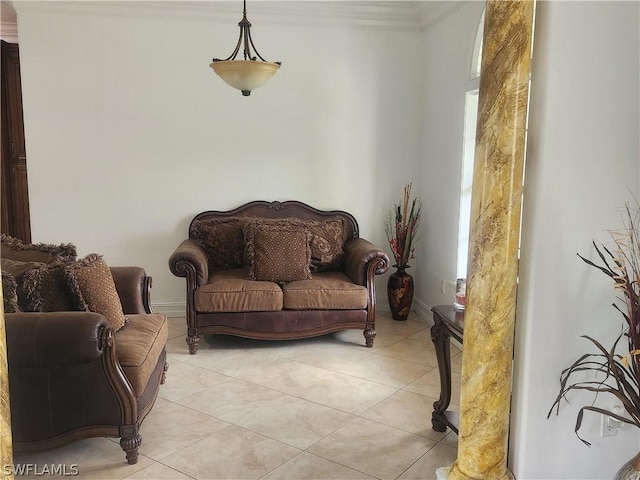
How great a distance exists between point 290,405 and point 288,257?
1.34 meters

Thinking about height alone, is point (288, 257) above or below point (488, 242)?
below

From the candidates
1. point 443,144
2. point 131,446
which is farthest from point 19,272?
point 443,144

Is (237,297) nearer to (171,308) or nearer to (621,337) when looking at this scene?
(171,308)

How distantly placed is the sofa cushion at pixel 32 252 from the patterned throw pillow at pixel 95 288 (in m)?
0.16

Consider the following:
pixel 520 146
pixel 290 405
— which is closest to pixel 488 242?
pixel 520 146

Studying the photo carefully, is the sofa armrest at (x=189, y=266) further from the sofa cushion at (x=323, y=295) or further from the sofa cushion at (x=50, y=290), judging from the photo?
the sofa cushion at (x=50, y=290)

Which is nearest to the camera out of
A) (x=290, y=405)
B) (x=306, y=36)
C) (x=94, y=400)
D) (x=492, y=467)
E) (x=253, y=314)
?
(x=492, y=467)

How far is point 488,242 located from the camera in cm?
204

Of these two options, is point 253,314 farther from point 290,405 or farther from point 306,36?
point 306,36

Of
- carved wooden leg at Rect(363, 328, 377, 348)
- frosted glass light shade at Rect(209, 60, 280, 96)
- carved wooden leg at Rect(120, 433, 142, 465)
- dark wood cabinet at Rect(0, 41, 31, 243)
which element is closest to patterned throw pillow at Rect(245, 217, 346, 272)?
carved wooden leg at Rect(363, 328, 377, 348)

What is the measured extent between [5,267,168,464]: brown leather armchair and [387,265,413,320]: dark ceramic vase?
2659 mm

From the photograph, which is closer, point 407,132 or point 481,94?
point 481,94

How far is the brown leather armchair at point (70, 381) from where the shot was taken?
8.23ft

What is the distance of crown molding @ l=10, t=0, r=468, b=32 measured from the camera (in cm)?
466
